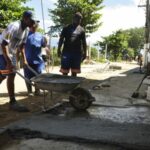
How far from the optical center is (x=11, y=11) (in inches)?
820

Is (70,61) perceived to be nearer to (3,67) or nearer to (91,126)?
(3,67)

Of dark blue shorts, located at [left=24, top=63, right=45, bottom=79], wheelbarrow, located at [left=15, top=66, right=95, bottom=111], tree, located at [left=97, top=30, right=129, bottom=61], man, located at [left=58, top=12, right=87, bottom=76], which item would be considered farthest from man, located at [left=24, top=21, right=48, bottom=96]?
tree, located at [left=97, top=30, right=129, bottom=61]

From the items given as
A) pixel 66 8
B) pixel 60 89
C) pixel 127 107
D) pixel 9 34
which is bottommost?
pixel 127 107

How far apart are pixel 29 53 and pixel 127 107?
2.73 metres

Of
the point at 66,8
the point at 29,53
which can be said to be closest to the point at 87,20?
the point at 66,8

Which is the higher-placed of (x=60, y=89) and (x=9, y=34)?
(x=9, y=34)

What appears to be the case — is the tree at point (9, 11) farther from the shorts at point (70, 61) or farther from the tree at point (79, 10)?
the tree at point (79, 10)

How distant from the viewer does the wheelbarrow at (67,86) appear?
7.17 m

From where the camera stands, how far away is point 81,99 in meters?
7.62

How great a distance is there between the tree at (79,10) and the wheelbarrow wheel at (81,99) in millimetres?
30994

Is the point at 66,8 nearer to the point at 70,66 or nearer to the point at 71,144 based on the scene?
the point at 70,66

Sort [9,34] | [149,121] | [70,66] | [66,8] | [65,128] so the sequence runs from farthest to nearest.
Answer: [66,8] → [70,66] → [9,34] → [149,121] → [65,128]

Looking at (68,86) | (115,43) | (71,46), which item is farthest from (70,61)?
(115,43)

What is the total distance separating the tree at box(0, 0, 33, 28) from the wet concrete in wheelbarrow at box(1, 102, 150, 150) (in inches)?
528
